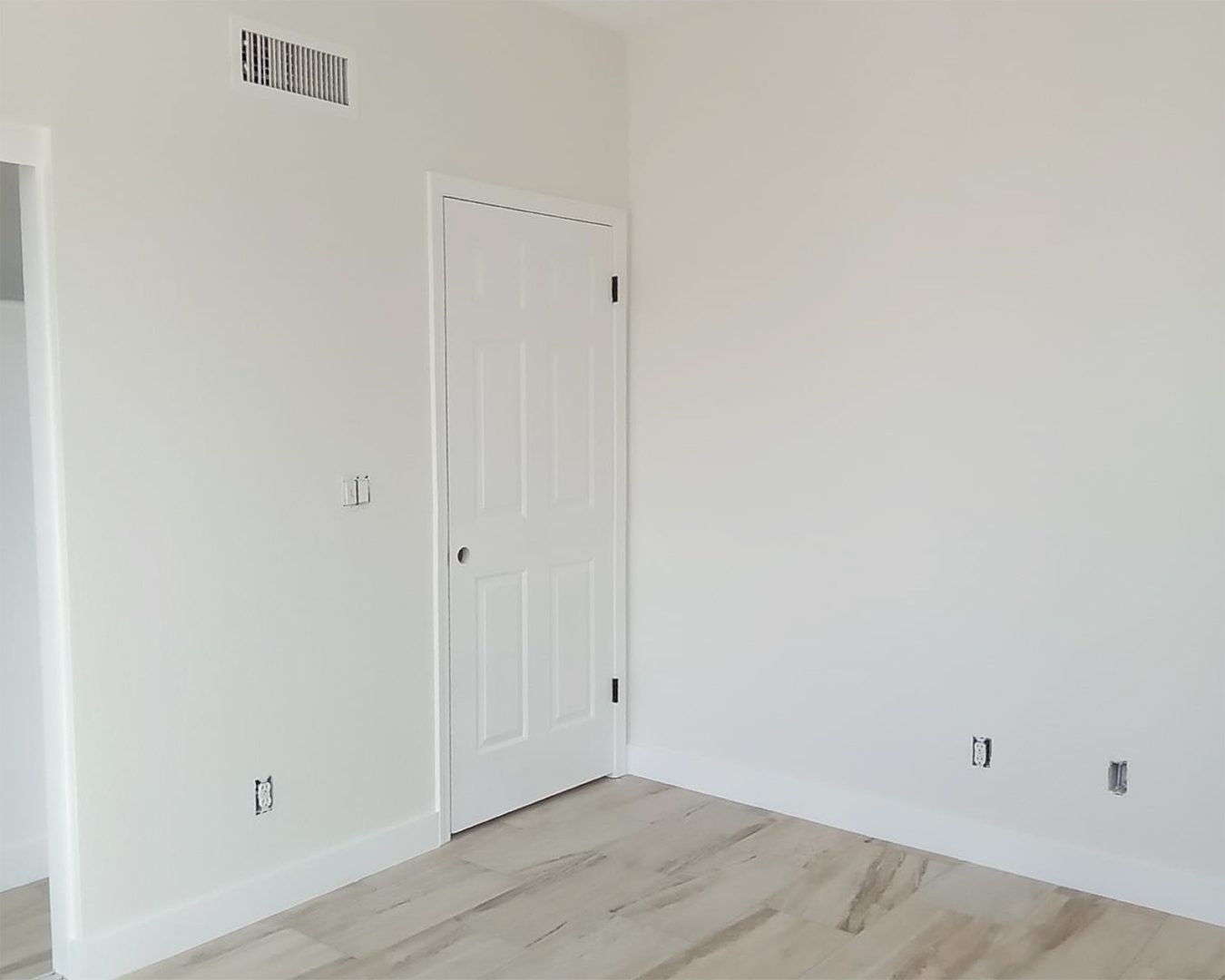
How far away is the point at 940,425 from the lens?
3.41m

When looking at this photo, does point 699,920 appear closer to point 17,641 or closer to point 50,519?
point 50,519

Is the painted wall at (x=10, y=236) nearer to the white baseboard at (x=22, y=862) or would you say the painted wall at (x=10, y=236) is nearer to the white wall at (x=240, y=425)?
the white wall at (x=240, y=425)

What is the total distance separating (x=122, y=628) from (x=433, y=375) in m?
1.19

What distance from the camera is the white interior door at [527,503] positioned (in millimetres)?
3576

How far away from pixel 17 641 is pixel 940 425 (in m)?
2.81

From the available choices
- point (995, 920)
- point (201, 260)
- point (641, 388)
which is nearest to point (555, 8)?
point (641, 388)

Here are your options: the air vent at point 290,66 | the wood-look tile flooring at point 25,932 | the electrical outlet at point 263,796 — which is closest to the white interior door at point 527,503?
the air vent at point 290,66

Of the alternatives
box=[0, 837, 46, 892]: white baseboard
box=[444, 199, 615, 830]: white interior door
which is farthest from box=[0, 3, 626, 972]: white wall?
box=[0, 837, 46, 892]: white baseboard

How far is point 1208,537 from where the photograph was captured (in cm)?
297

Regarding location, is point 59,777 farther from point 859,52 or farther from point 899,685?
point 859,52

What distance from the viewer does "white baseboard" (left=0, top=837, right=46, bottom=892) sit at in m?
3.23

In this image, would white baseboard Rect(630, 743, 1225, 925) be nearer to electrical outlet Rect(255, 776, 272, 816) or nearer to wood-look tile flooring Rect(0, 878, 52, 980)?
electrical outlet Rect(255, 776, 272, 816)

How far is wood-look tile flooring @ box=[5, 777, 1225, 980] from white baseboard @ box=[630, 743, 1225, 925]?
0.05 meters

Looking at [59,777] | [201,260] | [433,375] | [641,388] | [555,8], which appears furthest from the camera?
[641,388]
